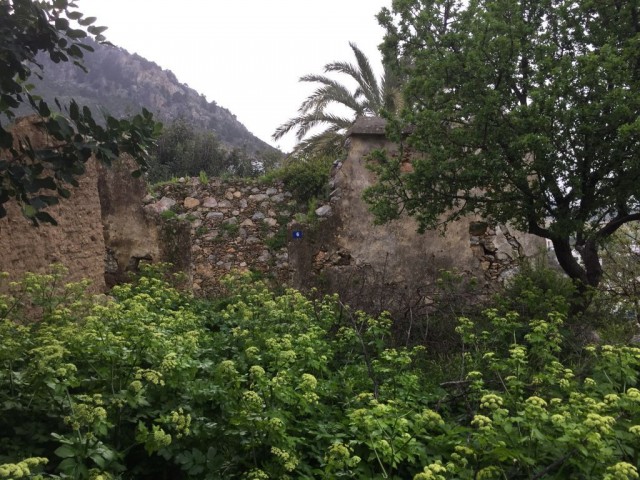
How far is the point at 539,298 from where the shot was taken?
5.91m

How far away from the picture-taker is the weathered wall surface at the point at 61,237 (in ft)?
15.9

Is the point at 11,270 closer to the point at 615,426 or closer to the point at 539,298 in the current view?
the point at 615,426

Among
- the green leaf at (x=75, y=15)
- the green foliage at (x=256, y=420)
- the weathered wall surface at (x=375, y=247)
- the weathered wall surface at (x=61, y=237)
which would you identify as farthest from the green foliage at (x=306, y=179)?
the green leaf at (x=75, y=15)

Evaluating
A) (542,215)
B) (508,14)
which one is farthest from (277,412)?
(508,14)

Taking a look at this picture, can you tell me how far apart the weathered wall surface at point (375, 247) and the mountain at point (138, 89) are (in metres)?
32.9

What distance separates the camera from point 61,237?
5398 mm

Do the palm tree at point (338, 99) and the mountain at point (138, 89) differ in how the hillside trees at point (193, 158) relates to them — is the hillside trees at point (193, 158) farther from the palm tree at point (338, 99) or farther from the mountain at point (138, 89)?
the mountain at point (138, 89)

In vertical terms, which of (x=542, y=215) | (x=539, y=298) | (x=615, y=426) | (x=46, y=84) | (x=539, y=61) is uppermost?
(x=46, y=84)

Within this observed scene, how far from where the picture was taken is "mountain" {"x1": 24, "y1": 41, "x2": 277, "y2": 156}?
44.2 m

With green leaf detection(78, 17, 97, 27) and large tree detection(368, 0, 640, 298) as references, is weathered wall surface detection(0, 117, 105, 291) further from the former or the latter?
large tree detection(368, 0, 640, 298)

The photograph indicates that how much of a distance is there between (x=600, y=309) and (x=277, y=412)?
16.7ft

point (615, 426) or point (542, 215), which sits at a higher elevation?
point (542, 215)

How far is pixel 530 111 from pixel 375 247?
3.40 m

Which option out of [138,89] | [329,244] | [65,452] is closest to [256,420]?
[65,452]
